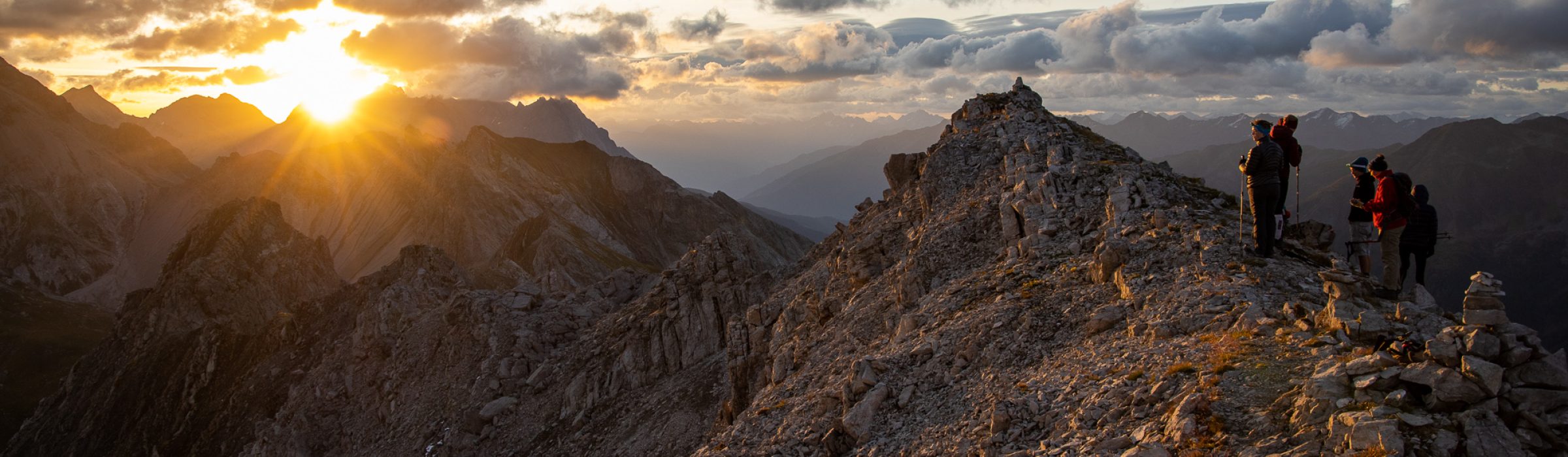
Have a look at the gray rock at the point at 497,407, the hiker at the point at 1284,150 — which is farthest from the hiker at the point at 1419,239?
the gray rock at the point at 497,407

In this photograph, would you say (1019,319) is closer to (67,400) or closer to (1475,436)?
(1475,436)

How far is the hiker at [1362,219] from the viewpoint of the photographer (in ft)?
67.5

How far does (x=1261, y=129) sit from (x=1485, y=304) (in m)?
9.53

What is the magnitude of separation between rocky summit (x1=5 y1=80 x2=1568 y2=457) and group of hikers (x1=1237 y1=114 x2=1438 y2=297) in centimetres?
87

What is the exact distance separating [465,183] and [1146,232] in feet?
540

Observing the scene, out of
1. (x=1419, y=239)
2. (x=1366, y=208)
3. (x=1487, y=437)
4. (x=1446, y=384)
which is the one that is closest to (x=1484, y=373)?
(x=1446, y=384)

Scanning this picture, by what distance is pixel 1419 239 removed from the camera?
1942cm

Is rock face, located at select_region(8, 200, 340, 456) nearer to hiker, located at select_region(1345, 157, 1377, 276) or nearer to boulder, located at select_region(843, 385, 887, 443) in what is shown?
boulder, located at select_region(843, 385, 887, 443)

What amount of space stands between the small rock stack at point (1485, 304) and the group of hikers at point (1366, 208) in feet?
15.6

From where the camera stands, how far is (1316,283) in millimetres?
19578

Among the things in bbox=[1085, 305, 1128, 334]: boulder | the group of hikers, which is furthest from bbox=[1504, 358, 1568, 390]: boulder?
bbox=[1085, 305, 1128, 334]: boulder

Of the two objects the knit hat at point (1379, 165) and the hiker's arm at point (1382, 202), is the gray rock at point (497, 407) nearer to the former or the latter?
the hiker's arm at point (1382, 202)

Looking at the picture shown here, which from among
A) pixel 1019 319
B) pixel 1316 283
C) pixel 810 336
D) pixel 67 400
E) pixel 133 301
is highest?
pixel 1316 283

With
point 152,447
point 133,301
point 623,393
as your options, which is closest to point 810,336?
point 623,393
